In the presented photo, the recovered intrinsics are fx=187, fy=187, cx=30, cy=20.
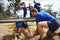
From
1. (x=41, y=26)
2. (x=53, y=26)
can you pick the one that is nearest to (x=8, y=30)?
(x=41, y=26)

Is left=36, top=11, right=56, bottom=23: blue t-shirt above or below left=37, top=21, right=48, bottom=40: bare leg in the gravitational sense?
above

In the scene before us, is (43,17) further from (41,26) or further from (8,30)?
(8,30)

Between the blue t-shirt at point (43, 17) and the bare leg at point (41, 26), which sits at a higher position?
the blue t-shirt at point (43, 17)

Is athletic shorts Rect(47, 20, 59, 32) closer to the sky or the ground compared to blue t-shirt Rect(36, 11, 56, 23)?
closer to the ground

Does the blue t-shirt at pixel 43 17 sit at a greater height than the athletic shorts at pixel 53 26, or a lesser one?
greater

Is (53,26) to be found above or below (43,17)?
below

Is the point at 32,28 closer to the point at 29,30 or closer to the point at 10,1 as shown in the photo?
the point at 29,30

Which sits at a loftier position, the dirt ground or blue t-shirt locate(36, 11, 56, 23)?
blue t-shirt locate(36, 11, 56, 23)

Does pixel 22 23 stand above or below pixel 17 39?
above

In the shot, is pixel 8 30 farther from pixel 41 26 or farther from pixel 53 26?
pixel 53 26

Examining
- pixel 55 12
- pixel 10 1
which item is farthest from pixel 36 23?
pixel 10 1

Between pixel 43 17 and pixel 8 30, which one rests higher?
pixel 43 17

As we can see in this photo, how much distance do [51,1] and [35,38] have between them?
619 millimetres

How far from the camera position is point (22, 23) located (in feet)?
9.36
